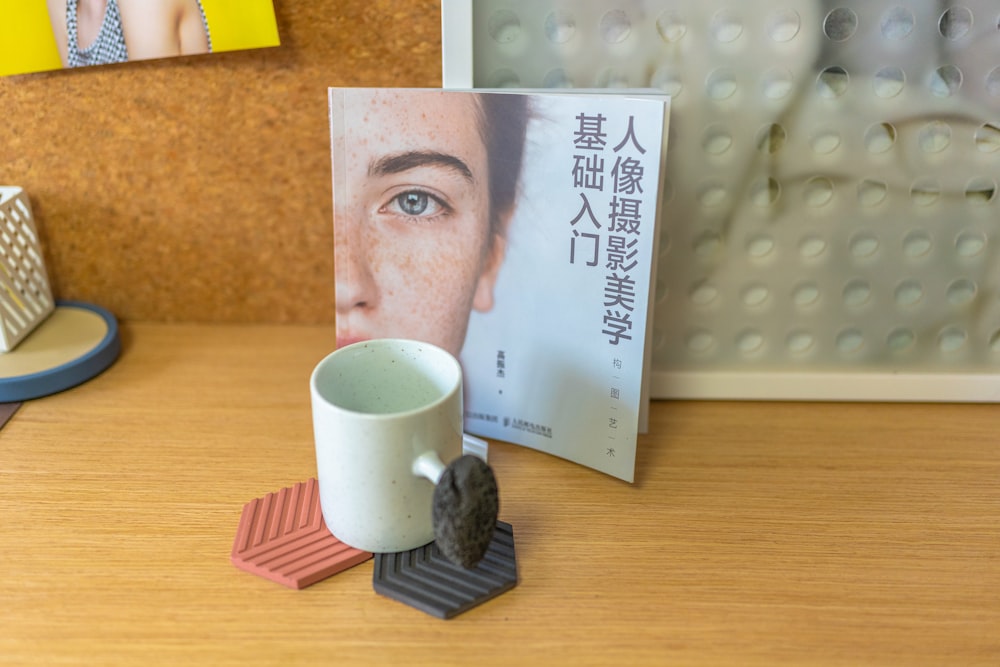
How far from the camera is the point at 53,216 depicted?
32.6 inches

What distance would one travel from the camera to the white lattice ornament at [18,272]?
75cm

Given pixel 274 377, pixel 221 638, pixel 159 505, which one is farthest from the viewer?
pixel 274 377

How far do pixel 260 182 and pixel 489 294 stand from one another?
28 centimetres

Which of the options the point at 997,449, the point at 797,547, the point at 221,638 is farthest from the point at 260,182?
the point at 997,449

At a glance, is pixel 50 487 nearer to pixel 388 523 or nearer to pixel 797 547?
pixel 388 523

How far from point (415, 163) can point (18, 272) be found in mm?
394

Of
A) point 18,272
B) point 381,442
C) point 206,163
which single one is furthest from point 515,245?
point 18,272

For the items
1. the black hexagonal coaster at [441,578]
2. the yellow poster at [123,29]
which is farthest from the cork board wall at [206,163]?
the black hexagonal coaster at [441,578]

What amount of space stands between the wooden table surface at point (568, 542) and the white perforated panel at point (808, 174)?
0.05 metres

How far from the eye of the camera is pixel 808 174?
697 mm

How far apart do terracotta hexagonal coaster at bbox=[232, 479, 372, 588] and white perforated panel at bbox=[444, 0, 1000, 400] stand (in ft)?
1.05

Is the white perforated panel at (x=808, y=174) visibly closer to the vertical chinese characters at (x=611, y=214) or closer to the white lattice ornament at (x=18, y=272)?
the vertical chinese characters at (x=611, y=214)

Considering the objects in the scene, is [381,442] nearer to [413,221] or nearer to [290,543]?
[290,543]

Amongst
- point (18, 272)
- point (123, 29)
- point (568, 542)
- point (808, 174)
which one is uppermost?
point (123, 29)
